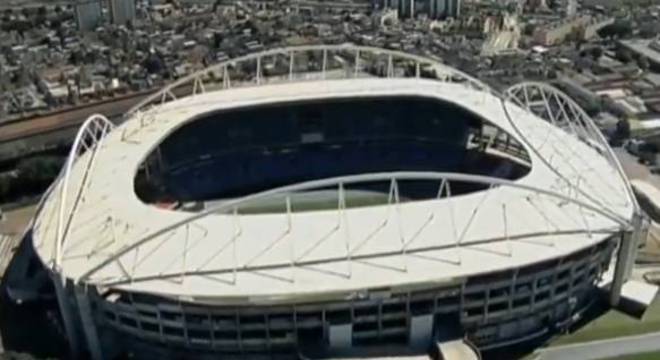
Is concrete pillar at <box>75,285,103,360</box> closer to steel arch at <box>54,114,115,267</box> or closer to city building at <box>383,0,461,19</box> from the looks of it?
steel arch at <box>54,114,115,267</box>

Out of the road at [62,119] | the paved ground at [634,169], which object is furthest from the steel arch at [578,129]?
the road at [62,119]

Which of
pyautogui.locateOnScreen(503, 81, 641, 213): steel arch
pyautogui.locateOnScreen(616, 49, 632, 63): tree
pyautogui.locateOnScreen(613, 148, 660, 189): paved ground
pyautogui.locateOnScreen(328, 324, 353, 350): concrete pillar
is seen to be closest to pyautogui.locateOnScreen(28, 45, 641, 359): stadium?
pyautogui.locateOnScreen(328, 324, 353, 350): concrete pillar

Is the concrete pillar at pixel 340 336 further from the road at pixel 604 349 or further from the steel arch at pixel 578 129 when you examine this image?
the steel arch at pixel 578 129

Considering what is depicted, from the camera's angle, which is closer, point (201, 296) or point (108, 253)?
point (201, 296)

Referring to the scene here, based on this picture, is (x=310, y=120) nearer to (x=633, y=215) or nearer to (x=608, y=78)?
(x=633, y=215)

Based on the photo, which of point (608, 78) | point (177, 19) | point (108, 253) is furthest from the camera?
point (177, 19)

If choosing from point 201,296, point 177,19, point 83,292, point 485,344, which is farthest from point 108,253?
point 177,19
